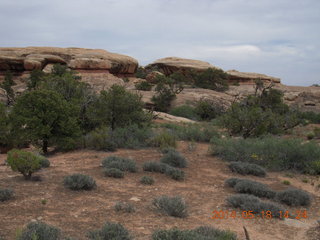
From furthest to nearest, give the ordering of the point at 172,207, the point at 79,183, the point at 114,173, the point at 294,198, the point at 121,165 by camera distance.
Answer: the point at 121,165, the point at 114,173, the point at 294,198, the point at 79,183, the point at 172,207

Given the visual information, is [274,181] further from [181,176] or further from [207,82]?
[207,82]

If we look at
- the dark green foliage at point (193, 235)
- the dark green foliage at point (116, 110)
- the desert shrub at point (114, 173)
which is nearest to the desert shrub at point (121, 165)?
the desert shrub at point (114, 173)

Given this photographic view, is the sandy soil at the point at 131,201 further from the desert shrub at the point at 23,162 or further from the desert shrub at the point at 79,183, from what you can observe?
the desert shrub at the point at 23,162

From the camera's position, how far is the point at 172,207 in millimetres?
5371

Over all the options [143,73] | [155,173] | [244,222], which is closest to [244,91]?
[143,73]

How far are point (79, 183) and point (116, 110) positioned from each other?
6.97 meters

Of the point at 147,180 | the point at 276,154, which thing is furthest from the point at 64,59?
the point at 147,180

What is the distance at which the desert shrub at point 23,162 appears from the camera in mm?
6699

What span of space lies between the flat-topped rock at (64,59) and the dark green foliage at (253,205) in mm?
36554

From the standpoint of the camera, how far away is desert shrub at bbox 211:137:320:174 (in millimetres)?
9742

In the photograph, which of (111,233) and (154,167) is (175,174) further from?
(111,233)

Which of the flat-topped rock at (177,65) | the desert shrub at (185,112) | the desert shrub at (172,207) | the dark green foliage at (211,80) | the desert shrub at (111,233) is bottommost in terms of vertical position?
the desert shrub at (185,112)
